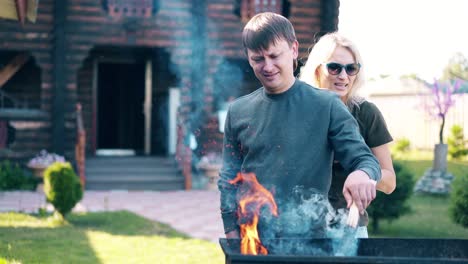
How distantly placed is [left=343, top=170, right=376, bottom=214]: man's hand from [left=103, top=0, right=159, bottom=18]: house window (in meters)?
12.6

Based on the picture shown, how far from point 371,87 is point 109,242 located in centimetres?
2564

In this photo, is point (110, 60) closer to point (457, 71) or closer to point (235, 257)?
point (235, 257)

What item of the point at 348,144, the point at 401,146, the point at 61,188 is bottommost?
the point at 401,146

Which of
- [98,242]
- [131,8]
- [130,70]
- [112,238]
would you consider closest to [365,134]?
[98,242]

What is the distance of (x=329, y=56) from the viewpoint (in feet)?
11.5

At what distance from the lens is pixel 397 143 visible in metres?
23.8

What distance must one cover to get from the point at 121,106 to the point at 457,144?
33.8ft

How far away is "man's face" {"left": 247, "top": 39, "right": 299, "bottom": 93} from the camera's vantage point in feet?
9.14

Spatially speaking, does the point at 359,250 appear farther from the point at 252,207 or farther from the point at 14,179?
the point at 14,179

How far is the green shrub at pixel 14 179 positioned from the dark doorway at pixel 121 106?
129 inches

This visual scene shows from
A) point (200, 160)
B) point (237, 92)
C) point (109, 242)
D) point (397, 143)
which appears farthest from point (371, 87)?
point (109, 242)

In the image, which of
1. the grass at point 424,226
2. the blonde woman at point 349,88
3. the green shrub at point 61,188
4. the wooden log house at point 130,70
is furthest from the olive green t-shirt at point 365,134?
the wooden log house at point 130,70

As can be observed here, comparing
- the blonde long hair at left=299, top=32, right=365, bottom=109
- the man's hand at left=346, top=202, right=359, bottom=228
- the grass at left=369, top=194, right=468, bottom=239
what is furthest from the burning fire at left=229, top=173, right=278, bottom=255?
the grass at left=369, top=194, right=468, bottom=239

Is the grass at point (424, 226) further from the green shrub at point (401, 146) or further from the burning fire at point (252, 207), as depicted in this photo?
the green shrub at point (401, 146)
